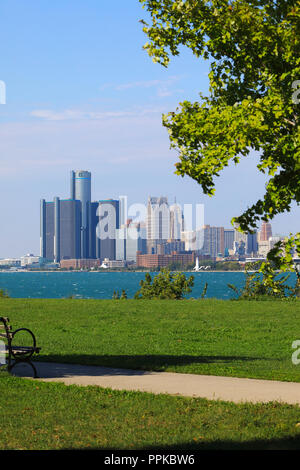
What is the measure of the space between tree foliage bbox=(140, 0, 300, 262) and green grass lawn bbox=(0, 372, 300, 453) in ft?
7.70

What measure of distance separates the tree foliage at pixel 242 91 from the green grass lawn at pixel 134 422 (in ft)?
7.70

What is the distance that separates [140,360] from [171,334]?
554 centimetres

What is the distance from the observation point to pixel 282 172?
893 centimetres

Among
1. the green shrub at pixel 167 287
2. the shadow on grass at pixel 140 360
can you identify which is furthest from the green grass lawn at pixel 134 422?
the green shrub at pixel 167 287

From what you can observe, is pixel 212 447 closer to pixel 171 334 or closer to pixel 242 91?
pixel 242 91

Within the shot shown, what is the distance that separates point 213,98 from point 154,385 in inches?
187

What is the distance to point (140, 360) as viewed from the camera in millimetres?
13914

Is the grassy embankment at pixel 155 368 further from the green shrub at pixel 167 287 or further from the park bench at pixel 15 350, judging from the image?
Answer: the green shrub at pixel 167 287

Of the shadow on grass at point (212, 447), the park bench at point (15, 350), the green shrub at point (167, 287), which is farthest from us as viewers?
the green shrub at point (167, 287)

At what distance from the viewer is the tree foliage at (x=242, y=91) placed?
28.5ft

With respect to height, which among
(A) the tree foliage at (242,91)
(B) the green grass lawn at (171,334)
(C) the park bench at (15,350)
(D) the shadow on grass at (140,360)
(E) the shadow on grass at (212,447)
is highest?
(A) the tree foliage at (242,91)

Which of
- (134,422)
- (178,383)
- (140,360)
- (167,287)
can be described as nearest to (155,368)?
(140,360)

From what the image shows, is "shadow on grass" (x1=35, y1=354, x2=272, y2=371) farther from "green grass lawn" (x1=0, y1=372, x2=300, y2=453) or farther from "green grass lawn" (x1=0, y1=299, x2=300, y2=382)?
"green grass lawn" (x1=0, y1=372, x2=300, y2=453)

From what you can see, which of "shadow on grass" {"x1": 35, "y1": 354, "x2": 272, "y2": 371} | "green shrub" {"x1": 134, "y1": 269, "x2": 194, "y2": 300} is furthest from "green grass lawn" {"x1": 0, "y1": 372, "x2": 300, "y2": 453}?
"green shrub" {"x1": 134, "y1": 269, "x2": 194, "y2": 300}
